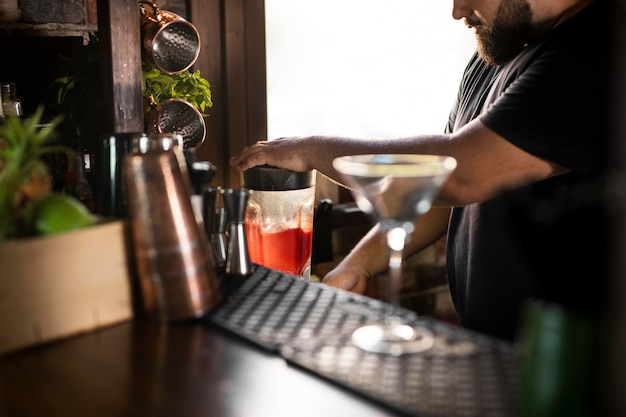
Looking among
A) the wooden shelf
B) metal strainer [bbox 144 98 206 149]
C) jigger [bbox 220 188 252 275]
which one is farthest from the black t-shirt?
the wooden shelf

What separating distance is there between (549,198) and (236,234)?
0.86 meters

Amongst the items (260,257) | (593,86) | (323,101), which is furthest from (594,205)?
(323,101)

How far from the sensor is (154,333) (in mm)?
1139

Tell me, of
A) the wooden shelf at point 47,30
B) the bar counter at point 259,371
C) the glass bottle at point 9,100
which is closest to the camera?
the bar counter at point 259,371

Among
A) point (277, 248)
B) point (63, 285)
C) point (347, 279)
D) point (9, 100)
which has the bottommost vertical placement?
point (347, 279)

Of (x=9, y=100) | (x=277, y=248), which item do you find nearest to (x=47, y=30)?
(x=9, y=100)

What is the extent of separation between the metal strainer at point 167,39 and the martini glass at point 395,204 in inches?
46.3

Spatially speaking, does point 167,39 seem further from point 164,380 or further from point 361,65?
point 164,380

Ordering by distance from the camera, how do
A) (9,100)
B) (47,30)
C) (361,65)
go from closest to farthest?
(9,100) < (47,30) < (361,65)

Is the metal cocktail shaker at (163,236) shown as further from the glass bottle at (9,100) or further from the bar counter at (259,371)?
the glass bottle at (9,100)

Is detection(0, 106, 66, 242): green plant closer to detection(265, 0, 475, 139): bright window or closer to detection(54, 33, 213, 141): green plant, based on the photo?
detection(54, 33, 213, 141): green plant

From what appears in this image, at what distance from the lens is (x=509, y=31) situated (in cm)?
200

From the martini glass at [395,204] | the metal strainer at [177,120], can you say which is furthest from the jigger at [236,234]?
the metal strainer at [177,120]

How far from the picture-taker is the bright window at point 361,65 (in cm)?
294
